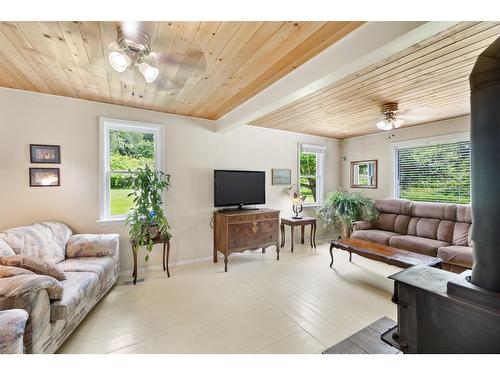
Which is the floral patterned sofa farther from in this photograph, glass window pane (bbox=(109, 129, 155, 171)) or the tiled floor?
glass window pane (bbox=(109, 129, 155, 171))

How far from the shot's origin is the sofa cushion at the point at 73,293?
1585mm

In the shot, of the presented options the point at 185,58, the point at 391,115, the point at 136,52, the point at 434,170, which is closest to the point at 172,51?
the point at 185,58

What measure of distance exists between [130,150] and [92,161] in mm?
514

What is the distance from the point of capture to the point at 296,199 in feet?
14.6

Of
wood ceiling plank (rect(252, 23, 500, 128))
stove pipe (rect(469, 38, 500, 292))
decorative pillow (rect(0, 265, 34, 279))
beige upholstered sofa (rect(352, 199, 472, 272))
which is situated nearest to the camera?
stove pipe (rect(469, 38, 500, 292))

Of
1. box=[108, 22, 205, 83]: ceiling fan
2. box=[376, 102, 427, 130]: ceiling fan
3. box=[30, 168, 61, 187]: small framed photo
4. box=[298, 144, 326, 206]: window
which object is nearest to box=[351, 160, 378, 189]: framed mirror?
box=[298, 144, 326, 206]: window

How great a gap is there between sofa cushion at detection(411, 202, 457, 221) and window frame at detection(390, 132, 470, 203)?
0.66 meters

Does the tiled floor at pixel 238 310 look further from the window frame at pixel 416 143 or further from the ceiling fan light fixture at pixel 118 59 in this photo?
the ceiling fan light fixture at pixel 118 59

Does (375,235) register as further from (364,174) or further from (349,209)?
(364,174)

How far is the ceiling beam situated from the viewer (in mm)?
1259
